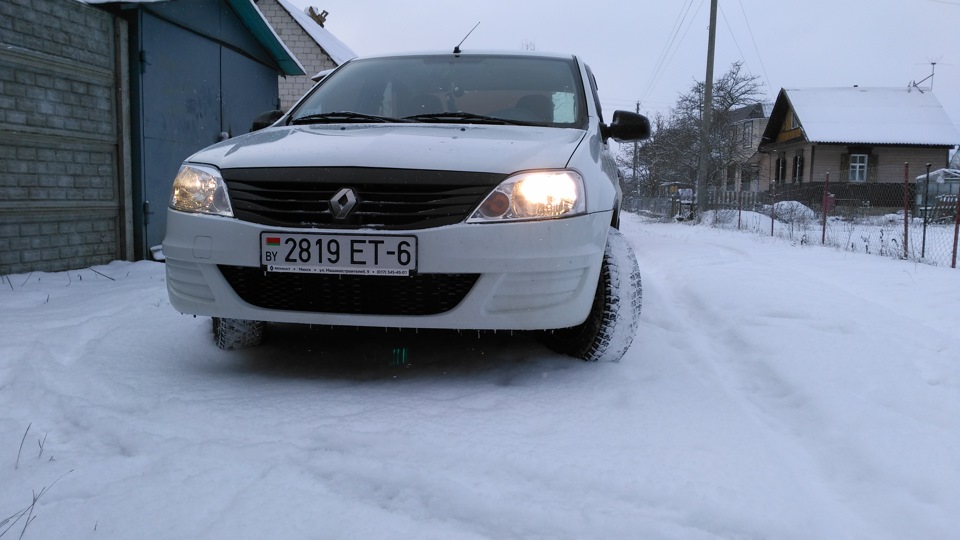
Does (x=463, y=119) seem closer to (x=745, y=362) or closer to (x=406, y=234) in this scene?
(x=406, y=234)

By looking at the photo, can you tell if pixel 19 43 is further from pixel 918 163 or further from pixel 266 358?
pixel 918 163

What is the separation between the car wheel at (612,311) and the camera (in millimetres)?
2729

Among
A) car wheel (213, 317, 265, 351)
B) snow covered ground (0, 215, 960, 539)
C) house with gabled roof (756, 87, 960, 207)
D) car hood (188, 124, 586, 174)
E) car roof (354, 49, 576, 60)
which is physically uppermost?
house with gabled roof (756, 87, 960, 207)

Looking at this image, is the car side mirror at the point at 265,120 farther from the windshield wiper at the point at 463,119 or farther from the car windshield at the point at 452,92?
the windshield wiper at the point at 463,119

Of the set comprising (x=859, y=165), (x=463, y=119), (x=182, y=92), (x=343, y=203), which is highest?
(x=859, y=165)

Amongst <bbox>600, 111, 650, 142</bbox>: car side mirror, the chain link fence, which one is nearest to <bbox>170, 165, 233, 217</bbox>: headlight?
<bbox>600, 111, 650, 142</bbox>: car side mirror

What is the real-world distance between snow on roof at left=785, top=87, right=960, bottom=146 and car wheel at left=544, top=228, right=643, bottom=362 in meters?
33.4

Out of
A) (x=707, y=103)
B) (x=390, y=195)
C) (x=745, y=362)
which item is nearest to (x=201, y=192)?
(x=390, y=195)

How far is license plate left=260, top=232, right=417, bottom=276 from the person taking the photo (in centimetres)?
236

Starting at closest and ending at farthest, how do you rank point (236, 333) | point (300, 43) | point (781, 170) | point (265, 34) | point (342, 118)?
point (236, 333) → point (342, 118) → point (265, 34) → point (300, 43) → point (781, 170)

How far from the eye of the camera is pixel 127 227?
6.40m

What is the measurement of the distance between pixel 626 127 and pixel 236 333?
223 cm

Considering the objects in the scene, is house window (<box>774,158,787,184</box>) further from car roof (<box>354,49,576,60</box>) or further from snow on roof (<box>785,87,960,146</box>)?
car roof (<box>354,49,576,60</box>)

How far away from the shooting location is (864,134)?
32312 mm
